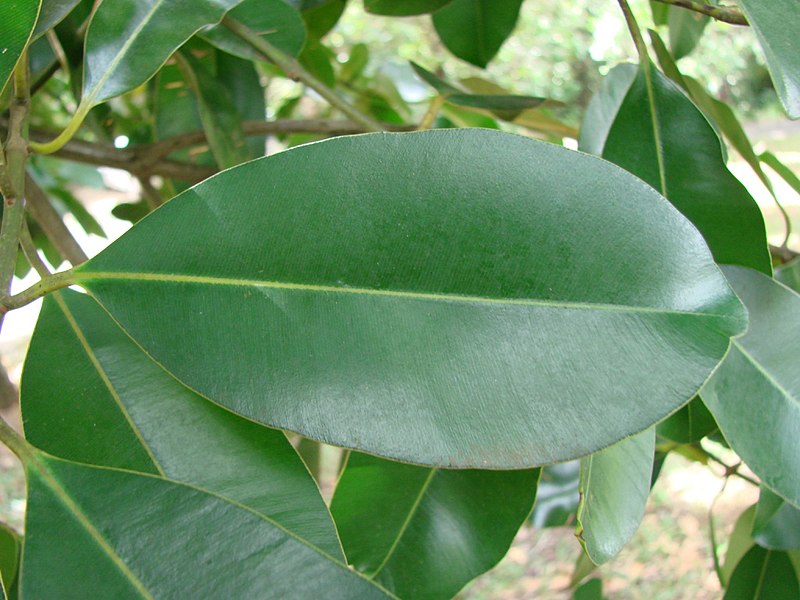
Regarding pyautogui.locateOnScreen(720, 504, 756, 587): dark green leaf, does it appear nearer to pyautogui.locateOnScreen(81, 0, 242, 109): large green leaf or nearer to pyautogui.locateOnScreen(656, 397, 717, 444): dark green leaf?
pyautogui.locateOnScreen(656, 397, 717, 444): dark green leaf

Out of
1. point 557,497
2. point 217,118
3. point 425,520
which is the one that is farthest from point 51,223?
point 557,497

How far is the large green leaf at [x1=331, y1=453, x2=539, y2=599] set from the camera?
1.74 ft

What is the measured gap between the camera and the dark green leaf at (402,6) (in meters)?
0.77

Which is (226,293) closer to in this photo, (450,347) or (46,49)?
(450,347)

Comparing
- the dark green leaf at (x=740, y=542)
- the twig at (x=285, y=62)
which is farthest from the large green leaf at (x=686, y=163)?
the dark green leaf at (x=740, y=542)

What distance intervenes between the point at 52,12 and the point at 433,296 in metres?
0.30

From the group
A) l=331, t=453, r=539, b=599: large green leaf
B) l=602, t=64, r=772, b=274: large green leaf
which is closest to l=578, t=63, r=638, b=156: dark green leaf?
l=602, t=64, r=772, b=274: large green leaf

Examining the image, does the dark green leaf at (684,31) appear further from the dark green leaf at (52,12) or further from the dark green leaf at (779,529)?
the dark green leaf at (52,12)

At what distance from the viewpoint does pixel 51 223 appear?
726mm

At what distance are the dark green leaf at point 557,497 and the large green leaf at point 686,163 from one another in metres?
0.54

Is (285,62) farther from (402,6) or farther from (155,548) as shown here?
(155,548)

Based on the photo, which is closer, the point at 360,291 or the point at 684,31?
the point at 360,291

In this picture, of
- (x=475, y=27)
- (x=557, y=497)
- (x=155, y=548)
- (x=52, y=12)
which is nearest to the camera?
(x=155, y=548)

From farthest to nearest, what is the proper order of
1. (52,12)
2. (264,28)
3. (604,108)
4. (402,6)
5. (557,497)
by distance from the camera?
(557,497) < (402,6) < (264,28) < (604,108) < (52,12)
